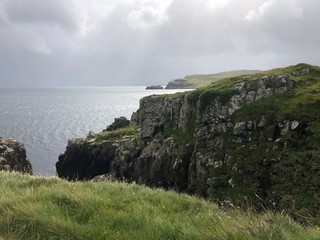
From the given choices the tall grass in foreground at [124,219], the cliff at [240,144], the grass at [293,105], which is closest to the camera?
the tall grass in foreground at [124,219]

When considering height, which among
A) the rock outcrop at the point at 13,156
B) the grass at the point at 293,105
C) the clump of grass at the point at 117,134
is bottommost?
the rock outcrop at the point at 13,156

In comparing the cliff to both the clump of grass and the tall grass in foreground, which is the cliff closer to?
the clump of grass

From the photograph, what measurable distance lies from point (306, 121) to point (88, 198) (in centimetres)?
2677

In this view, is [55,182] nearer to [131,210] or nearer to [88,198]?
[88,198]

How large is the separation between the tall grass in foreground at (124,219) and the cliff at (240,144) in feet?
41.2

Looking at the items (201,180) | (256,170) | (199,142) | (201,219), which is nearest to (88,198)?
(201,219)

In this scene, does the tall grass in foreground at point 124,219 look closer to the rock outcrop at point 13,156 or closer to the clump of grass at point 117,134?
the rock outcrop at point 13,156

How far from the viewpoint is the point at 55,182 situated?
46.6 feet

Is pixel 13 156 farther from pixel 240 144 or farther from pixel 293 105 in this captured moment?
pixel 293 105

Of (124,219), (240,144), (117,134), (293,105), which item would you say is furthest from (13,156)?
(124,219)

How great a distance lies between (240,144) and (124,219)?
26773 mm

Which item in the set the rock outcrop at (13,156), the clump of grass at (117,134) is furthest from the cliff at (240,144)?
the rock outcrop at (13,156)

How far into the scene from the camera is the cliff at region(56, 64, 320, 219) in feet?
93.5

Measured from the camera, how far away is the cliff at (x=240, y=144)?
93.5 ft
